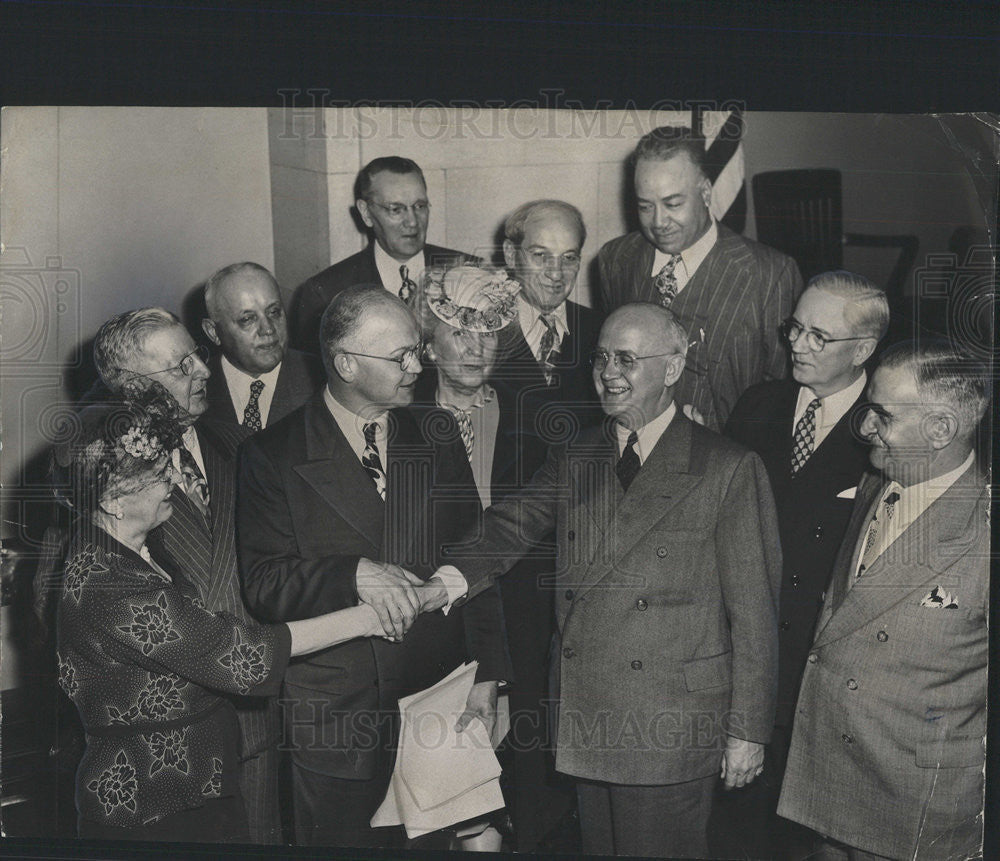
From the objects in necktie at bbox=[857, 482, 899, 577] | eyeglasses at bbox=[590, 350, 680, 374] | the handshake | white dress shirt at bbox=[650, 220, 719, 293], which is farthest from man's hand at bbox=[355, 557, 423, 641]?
necktie at bbox=[857, 482, 899, 577]

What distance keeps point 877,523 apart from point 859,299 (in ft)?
1.60

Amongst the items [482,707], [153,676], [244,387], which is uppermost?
[244,387]

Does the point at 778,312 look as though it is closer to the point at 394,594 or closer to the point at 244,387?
the point at 394,594

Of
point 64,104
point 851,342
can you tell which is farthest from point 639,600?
point 64,104

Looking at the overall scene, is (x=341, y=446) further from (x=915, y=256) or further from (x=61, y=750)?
(x=915, y=256)

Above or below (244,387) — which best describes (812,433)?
below

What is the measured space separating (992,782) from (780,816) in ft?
1.66

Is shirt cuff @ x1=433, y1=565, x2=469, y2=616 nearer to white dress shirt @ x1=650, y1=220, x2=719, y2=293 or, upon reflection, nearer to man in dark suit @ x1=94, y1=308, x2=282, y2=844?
man in dark suit @ x1=94, y1=308, x2=282, y2=844

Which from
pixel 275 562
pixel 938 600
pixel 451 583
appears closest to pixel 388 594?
pixel 451 583

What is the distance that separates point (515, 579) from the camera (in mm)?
2744

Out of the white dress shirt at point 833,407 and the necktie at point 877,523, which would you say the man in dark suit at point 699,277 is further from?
the necktie at point 877,523

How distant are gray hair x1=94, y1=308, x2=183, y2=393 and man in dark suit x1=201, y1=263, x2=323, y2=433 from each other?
0.33 feet

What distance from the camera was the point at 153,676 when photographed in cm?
270

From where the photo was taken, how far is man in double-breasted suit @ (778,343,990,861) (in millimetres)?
2664
